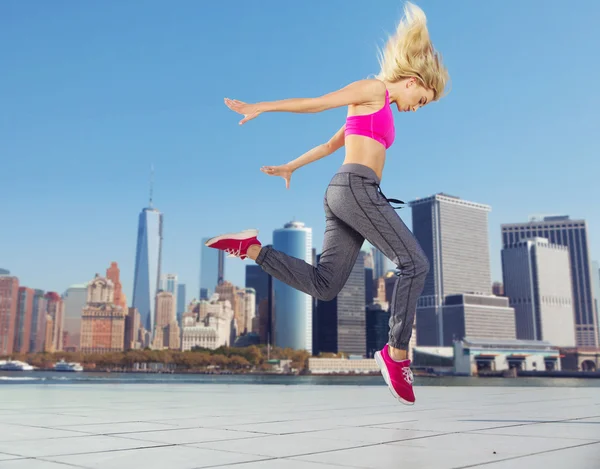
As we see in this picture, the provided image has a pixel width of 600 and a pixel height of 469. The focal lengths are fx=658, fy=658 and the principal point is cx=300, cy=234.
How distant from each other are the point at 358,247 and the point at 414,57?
1.64m

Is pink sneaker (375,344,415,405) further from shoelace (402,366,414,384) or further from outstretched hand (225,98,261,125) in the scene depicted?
outstretched hand (225,98,261,125)

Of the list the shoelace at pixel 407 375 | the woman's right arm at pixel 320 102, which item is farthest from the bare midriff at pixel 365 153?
the shoelace at pixel 407 375

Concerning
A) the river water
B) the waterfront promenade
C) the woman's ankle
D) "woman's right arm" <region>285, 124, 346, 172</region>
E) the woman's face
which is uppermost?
the woman's face

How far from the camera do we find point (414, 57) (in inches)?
215

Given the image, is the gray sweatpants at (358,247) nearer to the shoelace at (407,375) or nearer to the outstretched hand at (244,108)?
the shoelace at (407,375)

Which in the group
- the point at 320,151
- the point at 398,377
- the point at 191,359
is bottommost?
the point at 191,359

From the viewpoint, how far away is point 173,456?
316 centimetres

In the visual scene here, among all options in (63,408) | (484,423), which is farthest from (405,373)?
(63,408)

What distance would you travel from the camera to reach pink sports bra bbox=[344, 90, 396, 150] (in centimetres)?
521

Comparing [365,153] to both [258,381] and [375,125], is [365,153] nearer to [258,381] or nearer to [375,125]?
[375,125]

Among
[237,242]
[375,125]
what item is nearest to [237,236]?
[237,242]

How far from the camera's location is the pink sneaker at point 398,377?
518cm

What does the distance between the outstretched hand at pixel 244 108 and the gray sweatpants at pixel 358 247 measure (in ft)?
2.66

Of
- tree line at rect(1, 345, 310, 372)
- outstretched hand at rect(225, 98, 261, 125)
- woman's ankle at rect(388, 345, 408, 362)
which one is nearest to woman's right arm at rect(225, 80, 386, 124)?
outstretched hand at rect(225, 98, 261, 125)
